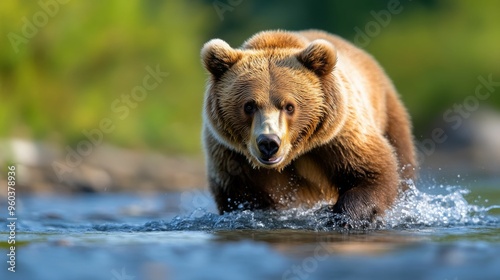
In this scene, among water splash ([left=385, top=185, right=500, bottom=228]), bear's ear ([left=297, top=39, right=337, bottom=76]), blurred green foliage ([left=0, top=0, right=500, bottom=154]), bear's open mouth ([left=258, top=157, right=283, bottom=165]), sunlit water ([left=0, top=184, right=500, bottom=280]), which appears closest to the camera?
sunlit water ([left=0, top=184, right=500, bottom=280])

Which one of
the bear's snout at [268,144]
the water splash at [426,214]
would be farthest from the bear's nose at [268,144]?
the water splash at [426,214]

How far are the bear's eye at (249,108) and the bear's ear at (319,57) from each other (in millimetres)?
524

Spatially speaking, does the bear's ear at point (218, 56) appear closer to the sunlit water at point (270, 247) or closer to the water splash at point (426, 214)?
the sunlit water at point (270, 247)

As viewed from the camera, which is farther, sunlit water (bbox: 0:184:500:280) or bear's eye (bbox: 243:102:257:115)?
bear's eye (bbox: 243:102:257:115)

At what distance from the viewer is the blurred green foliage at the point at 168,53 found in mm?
12961

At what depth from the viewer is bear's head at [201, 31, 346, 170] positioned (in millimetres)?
5926

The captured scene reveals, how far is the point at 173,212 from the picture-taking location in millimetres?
9492

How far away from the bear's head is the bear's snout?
130 millimetres

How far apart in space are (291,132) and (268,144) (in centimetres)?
43

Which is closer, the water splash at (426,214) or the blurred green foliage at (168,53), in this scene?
the water splash at (426,214)

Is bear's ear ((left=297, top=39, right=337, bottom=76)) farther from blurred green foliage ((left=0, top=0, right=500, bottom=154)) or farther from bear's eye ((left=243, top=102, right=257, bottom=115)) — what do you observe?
blurred green foliage ((left=0, top=0, right=500, bottom=154))

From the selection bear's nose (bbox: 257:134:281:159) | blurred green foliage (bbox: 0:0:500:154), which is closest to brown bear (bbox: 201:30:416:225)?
bear's nose (bbox: 257:134:281:159)

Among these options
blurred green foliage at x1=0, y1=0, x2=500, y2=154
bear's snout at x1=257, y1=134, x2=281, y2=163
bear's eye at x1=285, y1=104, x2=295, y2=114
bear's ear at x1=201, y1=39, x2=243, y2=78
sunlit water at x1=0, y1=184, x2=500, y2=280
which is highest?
blurred green foliage at x1=0, y1=0, x2=500, y2=154

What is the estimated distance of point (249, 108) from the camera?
5.94 metres
